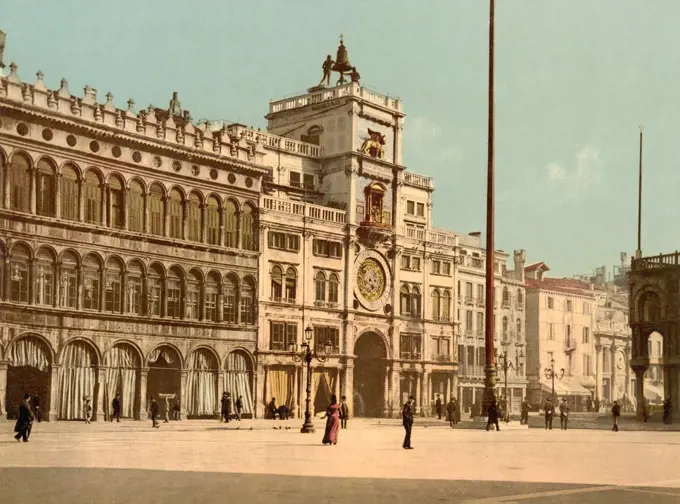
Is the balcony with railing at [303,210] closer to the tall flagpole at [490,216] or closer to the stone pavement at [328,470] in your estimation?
the tall flagpole at [490,216]

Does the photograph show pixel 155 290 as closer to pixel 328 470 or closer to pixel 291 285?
pixel 291 285

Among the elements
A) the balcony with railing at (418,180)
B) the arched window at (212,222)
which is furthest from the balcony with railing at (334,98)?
the arched window at (212,222)

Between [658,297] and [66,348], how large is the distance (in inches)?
1410

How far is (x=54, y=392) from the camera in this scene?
48.3 metres

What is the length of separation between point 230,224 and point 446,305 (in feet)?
72.1

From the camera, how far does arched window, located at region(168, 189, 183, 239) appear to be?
55.1 m

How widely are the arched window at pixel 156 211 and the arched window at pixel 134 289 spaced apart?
2.18 meters

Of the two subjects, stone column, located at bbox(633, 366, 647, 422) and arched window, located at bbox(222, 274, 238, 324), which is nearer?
arched window, located at bbox(222, 274, 238, 324)

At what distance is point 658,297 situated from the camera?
6397 centimetres

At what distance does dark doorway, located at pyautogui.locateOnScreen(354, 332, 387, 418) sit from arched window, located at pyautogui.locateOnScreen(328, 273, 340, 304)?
4368 mm

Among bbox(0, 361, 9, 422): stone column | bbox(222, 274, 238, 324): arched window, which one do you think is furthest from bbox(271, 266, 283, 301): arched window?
bbox(0, 361, 9, 422): stone column

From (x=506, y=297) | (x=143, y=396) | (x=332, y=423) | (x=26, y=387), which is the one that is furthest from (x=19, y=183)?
(x=506, y=297)

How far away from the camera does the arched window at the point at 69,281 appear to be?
49334mm

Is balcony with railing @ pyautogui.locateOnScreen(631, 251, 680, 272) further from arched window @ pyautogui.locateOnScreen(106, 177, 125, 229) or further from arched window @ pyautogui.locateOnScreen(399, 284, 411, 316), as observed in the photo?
arched window @ pyautogui.locateOnScreen(106, 177, 125, 229)
